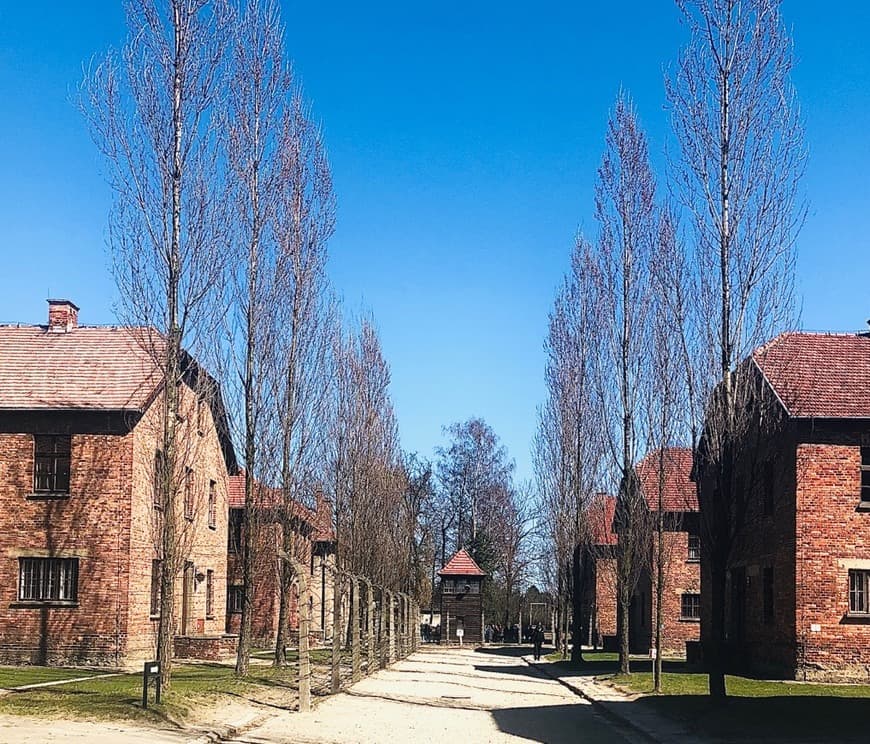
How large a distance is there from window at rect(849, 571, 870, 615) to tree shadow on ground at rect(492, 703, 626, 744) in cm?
873

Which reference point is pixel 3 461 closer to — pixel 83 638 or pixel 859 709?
pixel 83 638

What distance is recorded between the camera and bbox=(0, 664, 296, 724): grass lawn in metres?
18.4

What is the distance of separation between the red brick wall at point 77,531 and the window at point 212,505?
324 inches

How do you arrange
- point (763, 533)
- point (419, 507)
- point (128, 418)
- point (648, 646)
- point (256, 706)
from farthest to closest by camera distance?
point (419, 507) → point (648, 646) → point (763, 533) → point (128, 418) → point (256, 706)

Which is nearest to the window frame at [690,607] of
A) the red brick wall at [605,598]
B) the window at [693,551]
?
the window at [693,551]

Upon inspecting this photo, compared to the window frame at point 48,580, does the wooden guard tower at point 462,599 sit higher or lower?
lower

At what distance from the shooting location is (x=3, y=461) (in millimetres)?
31031

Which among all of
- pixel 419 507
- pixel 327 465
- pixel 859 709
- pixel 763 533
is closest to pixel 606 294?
pixel 763 533

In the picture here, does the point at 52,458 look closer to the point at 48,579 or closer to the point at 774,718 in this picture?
the point at 48,579

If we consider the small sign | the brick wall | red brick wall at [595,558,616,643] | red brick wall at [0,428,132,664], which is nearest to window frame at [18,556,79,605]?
red brick wall at [0,428,132,664]

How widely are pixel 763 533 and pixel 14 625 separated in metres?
20.3

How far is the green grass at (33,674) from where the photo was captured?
24.2 meters

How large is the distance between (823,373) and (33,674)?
21303 millimetres

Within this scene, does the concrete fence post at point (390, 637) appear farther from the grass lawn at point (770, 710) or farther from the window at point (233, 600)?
the grass lawn at point (770, 710)
